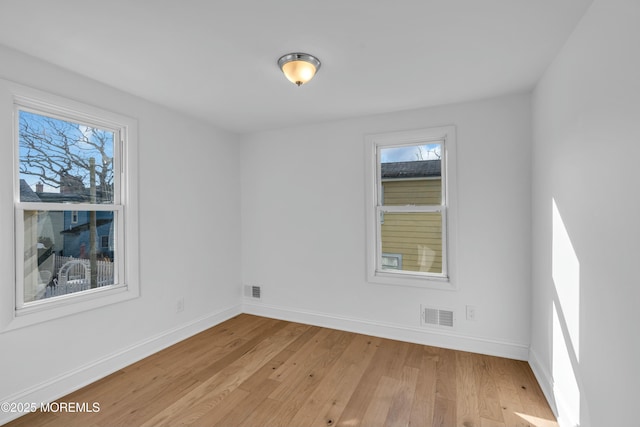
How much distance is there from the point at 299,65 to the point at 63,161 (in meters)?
2.05

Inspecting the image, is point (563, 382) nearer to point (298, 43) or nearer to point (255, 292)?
point (298, 43)

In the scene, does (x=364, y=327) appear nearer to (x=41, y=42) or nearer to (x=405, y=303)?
(x=405, y=303)

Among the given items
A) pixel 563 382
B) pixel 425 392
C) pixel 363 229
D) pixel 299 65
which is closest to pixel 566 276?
pixel 563 382

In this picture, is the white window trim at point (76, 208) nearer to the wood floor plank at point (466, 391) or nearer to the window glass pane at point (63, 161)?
the window glass pane at point (63, 161)

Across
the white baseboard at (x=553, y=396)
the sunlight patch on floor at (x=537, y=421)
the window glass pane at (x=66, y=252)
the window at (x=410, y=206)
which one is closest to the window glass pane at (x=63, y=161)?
the window glass pane at (x=66, y=252)

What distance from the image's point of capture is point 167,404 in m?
2.21

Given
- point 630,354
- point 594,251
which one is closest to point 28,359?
point 630,354

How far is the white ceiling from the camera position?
1646mm

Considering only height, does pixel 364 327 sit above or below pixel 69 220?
below

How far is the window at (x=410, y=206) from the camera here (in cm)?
319

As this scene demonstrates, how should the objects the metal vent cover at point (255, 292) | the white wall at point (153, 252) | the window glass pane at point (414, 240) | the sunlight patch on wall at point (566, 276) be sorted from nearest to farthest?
the sunlight patch on wall at point (566, 276)
the white wall at point (153, 252)
the window glass pane at point (414, 240)
the metal vent cover at point (255, 292)

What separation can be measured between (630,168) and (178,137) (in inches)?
141

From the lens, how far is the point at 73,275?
97.3 inches

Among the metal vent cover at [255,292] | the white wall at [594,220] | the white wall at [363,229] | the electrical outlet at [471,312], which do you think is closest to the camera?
the white wall at [594,220]
